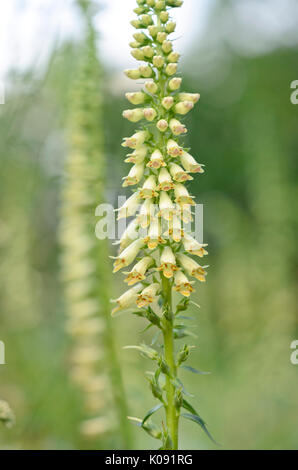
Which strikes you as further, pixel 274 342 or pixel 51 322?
pixel 51 322

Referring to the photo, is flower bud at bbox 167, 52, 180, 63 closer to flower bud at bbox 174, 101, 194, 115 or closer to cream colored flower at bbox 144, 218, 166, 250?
flower bud at bbox 174, 101, 194, 115

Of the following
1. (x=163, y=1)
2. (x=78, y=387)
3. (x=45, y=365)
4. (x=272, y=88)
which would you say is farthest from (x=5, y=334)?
(x=272, y=88)

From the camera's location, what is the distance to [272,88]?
1138 centimetres

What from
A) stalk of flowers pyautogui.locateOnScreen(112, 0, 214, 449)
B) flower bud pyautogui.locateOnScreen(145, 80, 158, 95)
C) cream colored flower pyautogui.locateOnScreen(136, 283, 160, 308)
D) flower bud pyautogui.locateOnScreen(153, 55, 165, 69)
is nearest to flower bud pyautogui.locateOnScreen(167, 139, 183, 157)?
stalk of flowers pyautogui.locateOnScreen(112, 0, 214, 449)

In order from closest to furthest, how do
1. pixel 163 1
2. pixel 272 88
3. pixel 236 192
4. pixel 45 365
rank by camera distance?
pixel 163 1
pixel 45 365
pixel 272 88
pixel 236 192

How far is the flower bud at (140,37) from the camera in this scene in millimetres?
2033

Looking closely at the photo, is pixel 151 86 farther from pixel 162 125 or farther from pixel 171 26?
pixel 171 26

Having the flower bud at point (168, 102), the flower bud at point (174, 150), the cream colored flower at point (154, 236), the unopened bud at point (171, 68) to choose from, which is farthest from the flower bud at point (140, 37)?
the cream colored flower at point (154, 236)

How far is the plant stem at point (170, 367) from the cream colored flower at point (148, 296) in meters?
0.05

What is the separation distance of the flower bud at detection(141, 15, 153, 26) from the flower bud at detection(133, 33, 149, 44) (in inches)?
2.1
